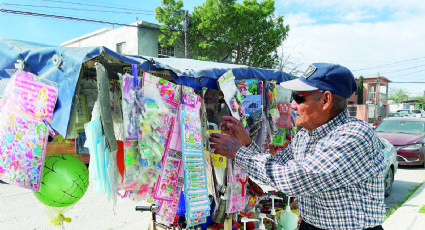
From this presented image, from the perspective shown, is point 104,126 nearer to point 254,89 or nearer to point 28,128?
point 28,128

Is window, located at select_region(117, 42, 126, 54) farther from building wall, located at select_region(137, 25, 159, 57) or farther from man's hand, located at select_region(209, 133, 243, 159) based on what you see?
man's hand, located at select_region(209, 133, 243, 159)

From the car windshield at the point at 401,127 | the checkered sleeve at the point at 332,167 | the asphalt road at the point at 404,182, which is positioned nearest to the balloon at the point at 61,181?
the checkered sleeve at the point at 332,167

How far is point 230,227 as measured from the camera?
243cm

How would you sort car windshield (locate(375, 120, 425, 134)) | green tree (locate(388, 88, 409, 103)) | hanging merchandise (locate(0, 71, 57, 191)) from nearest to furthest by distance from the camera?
hanging merchandise (locate(0, 71, 57, 191))
car windshield (locate(375, 120, 425, 134))
green tree (locate(388, 88, 409, 103))

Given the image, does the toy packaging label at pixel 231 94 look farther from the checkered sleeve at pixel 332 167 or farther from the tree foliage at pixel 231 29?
the tree foliage at pixel 231 29

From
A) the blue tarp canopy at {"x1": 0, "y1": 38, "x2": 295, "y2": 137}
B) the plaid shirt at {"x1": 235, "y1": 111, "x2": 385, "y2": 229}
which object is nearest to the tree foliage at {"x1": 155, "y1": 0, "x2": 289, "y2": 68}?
the blue tarp canopy at {"x1": 0, "y1": 38, "x2": 295, "y2": 137}

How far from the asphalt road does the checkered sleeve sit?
4700 mm

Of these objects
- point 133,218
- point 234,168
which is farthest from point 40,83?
point 133,218

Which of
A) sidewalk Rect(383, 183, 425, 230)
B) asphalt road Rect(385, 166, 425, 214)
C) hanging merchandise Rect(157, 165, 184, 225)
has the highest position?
hanging merchandise Rect(157, 165, 184, 225)

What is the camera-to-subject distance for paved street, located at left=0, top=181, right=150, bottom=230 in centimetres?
398

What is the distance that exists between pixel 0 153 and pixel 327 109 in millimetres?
1802

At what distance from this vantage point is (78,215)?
4.39 meters

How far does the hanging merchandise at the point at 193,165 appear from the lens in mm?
1807

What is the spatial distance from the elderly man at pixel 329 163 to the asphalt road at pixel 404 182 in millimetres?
4518
